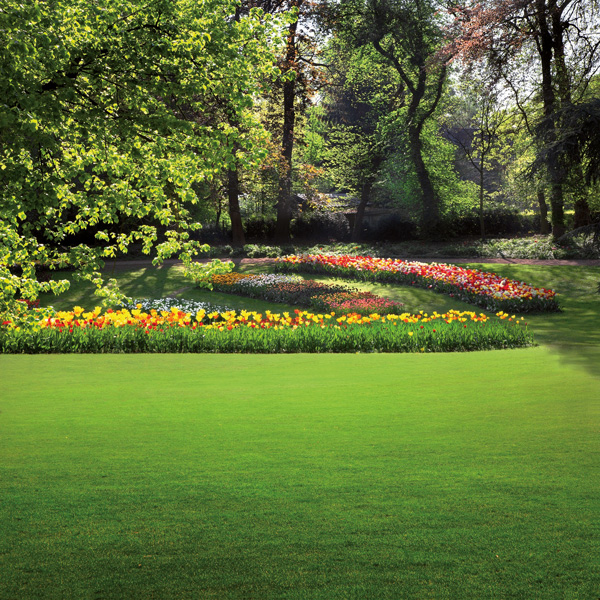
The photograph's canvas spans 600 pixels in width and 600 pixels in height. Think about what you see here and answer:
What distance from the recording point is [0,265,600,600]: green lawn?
291cm

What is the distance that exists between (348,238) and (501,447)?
30.2 metres

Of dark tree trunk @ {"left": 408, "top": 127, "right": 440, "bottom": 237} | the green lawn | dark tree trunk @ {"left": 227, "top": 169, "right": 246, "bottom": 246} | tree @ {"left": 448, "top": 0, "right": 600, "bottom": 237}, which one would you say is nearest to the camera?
the green lawn

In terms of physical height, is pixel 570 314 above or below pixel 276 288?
below

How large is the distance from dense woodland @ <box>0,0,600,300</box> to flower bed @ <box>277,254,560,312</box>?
11.4ft

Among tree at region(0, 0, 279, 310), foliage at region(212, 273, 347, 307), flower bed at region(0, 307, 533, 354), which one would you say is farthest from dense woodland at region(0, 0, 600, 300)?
foliage at region(212, 273, 347, 307)

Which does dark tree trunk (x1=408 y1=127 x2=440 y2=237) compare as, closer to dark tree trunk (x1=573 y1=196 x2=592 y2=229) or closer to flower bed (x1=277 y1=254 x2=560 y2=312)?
dark tree trunk (x1=573 y1=196 x2=592 y2=229)

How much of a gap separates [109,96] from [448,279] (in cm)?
1231

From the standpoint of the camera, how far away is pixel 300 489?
3.81 metres

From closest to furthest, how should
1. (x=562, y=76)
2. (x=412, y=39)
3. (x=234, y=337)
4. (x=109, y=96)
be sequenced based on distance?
1. (x=109, y=96)
2. (x=234, y=337)
3. (x=562, y=76)
4. (x=412, y=39)

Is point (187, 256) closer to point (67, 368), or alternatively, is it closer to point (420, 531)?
point (67, 368)

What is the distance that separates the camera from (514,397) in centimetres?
616

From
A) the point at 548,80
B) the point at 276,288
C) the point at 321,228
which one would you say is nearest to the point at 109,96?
the point at 276,288

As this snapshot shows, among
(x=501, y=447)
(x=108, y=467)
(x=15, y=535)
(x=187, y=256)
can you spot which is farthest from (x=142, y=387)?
(x=501, y=447)

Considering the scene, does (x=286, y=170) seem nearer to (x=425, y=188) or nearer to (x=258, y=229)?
(x=258, y=229)
